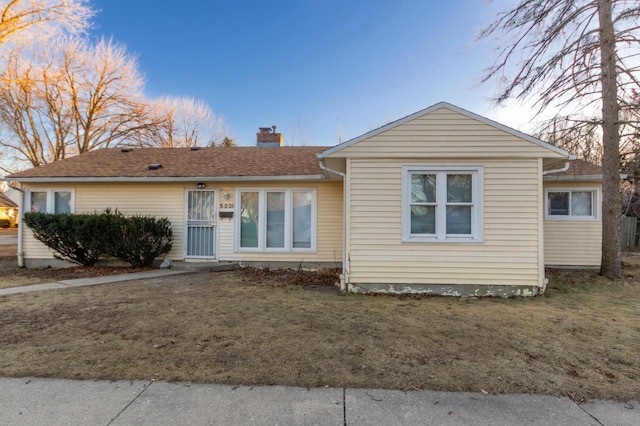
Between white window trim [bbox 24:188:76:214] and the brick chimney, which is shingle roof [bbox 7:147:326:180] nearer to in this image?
white window trim [bbox 24:188:76:214]

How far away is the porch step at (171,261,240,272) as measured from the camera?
8.89m

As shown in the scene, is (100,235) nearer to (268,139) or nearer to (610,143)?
(268,139)

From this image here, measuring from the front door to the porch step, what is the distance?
0.91ft

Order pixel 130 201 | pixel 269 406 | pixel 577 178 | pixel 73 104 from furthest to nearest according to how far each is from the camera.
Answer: pixel 73 104
pixel 130 201
pixel 577 178
pixel 269 406

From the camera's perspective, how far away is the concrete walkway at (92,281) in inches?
263

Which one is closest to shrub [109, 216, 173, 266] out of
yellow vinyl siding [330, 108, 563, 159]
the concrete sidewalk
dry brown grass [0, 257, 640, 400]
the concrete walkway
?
the concrete walkway

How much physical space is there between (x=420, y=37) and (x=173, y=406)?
13488mm

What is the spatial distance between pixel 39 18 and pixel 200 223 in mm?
13925

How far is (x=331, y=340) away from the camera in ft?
12.9

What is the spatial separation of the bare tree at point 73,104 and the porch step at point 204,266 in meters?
19.4

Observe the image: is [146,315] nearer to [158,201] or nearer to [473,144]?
[158,201]

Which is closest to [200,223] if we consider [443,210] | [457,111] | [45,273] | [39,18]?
[45,273]

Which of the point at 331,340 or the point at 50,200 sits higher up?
the point at 50,200

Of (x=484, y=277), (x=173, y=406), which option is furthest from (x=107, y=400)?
(x=484, y=277)
